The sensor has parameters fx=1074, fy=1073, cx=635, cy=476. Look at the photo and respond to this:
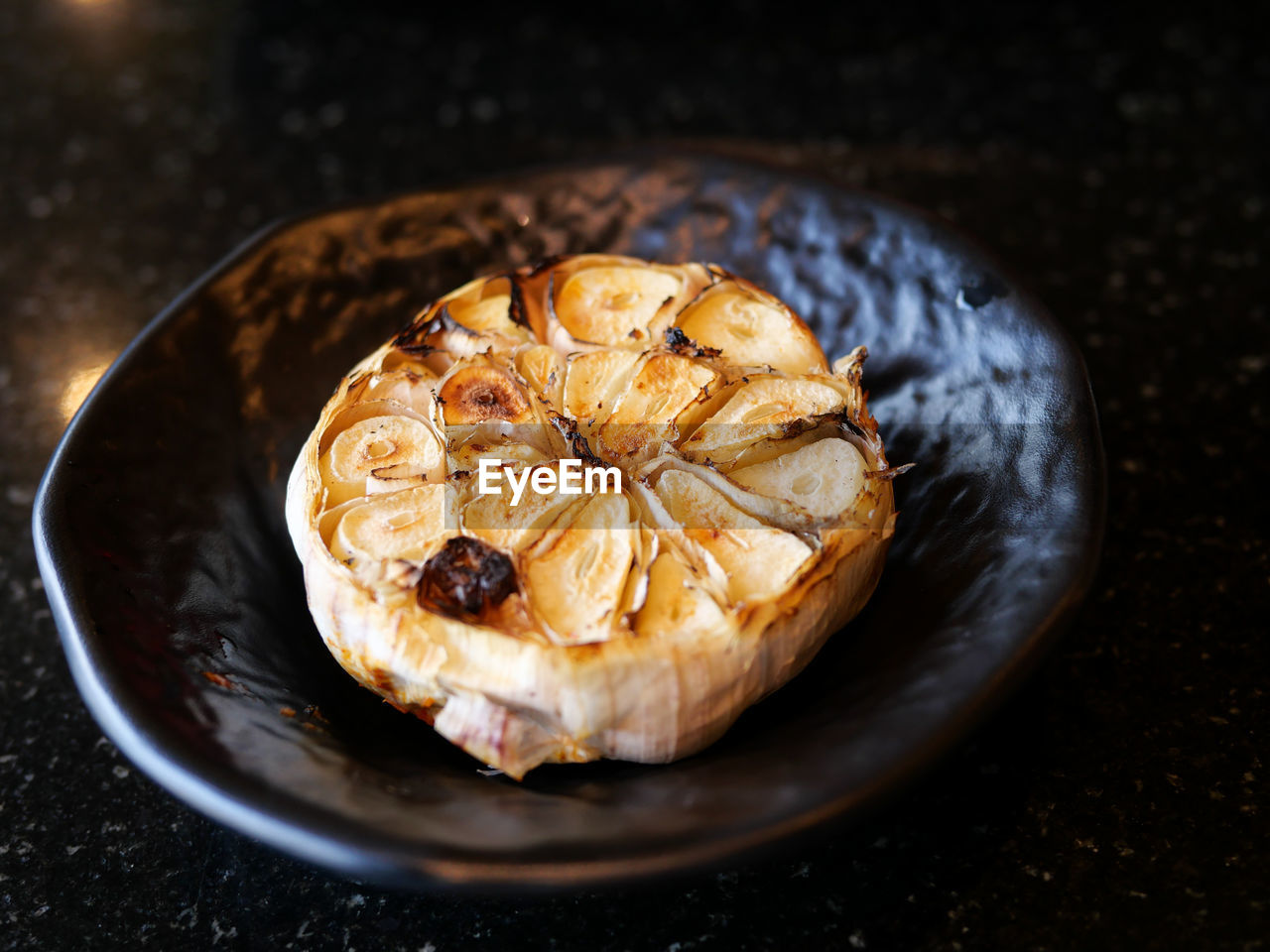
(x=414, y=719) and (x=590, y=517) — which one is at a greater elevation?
(x=590, y=517)

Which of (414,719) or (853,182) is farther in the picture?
(853,182)

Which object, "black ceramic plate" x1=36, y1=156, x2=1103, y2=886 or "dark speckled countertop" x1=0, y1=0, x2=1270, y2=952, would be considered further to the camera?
"dark speckled countertop" x1=0, y1=0, x2=1270, y2=952

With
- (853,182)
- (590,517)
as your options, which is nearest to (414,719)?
(590,517)

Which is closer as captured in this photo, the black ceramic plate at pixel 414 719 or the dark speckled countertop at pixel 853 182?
the black ceramic plate at pixel 414 719

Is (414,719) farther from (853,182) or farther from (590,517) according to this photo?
(853,182)

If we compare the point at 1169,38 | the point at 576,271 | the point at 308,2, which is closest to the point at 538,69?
the point at 308,2
